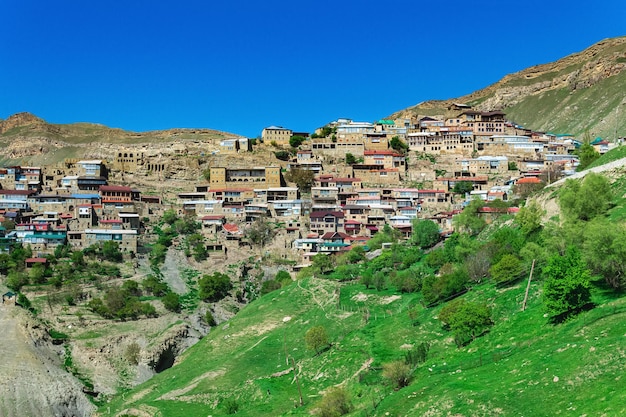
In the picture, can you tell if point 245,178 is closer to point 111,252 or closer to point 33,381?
point 111,252

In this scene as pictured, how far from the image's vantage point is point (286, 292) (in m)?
50.2

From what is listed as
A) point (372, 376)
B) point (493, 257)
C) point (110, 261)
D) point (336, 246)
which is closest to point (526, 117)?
point (336, 246)

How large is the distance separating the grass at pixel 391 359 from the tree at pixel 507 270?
2.98 feet

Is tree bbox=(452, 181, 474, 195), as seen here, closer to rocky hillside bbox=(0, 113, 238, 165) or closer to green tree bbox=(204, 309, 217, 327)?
green tree bbox=(204, 309, 217, 327)

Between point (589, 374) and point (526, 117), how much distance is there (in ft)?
470

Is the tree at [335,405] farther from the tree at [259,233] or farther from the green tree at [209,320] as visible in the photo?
the tree at [259,233]

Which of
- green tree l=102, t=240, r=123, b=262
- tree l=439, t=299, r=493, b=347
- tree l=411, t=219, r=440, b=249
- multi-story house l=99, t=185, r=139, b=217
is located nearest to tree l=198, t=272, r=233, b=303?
green tree l=102, t=240, r=123, b=262

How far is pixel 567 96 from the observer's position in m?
156

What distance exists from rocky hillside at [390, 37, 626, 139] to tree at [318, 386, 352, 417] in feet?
336

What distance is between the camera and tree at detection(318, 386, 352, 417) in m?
27.5

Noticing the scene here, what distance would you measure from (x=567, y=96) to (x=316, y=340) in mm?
134892

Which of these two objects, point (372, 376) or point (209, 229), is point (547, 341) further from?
point (209, 229)

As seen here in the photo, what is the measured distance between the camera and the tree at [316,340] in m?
36.7

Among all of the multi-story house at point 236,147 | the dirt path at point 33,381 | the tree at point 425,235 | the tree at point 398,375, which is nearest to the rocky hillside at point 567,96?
the multi-story house at point 236,147
